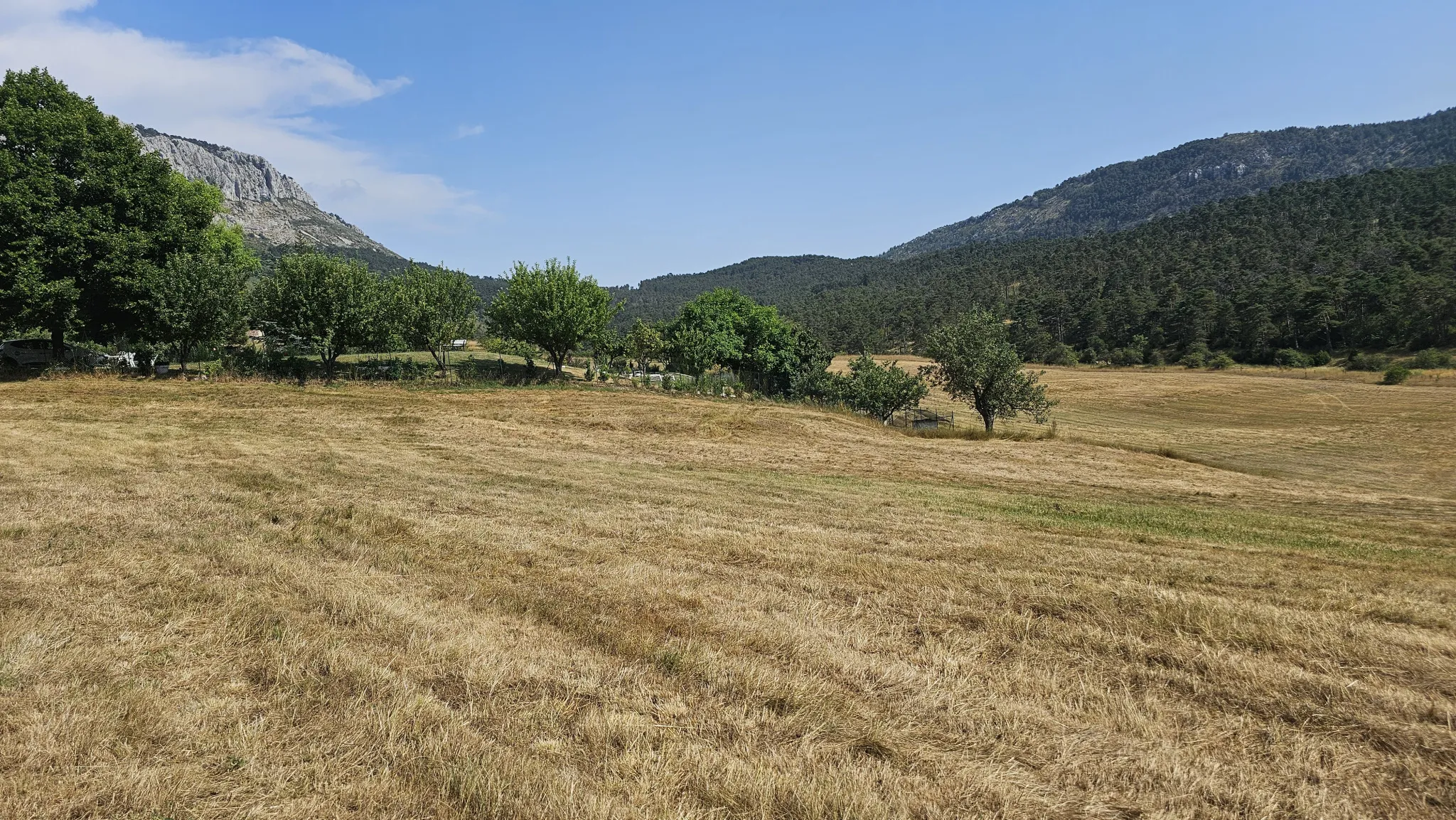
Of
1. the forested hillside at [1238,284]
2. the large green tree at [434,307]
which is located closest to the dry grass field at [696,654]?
the large green tree at [434,307]

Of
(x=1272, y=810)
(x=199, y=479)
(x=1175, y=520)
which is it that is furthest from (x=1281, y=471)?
(x=199, y=479)

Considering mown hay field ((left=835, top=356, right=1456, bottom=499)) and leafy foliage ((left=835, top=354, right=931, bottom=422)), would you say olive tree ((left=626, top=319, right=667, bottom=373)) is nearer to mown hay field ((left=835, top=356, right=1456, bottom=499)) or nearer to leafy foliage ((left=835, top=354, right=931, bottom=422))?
mown hay field ((left=835, top=356, right=1456, bottom=499))

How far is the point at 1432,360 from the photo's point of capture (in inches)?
2918

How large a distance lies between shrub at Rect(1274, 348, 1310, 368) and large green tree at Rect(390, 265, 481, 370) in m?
103

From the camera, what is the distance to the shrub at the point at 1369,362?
77.2m

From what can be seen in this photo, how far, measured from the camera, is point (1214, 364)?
92.4 meters

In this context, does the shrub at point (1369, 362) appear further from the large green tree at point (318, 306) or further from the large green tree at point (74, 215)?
the large green tree at point (74, 215)

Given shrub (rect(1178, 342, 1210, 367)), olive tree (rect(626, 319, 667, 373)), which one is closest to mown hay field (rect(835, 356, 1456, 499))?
shrub (rect(1178, 342, 1210, 367))

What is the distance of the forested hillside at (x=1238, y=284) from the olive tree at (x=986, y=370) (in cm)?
8297

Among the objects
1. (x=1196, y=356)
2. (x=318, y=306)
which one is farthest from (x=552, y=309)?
(x=1196, y=356)

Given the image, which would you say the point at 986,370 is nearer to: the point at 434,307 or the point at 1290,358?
the point at 434,307

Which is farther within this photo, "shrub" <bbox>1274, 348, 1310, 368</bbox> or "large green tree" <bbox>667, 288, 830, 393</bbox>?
"shrub" <bbox>1274, 348, 1310, 368</bbox>

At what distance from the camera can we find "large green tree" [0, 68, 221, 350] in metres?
26.5

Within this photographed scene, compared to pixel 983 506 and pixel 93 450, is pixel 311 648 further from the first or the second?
pixel 93 450
